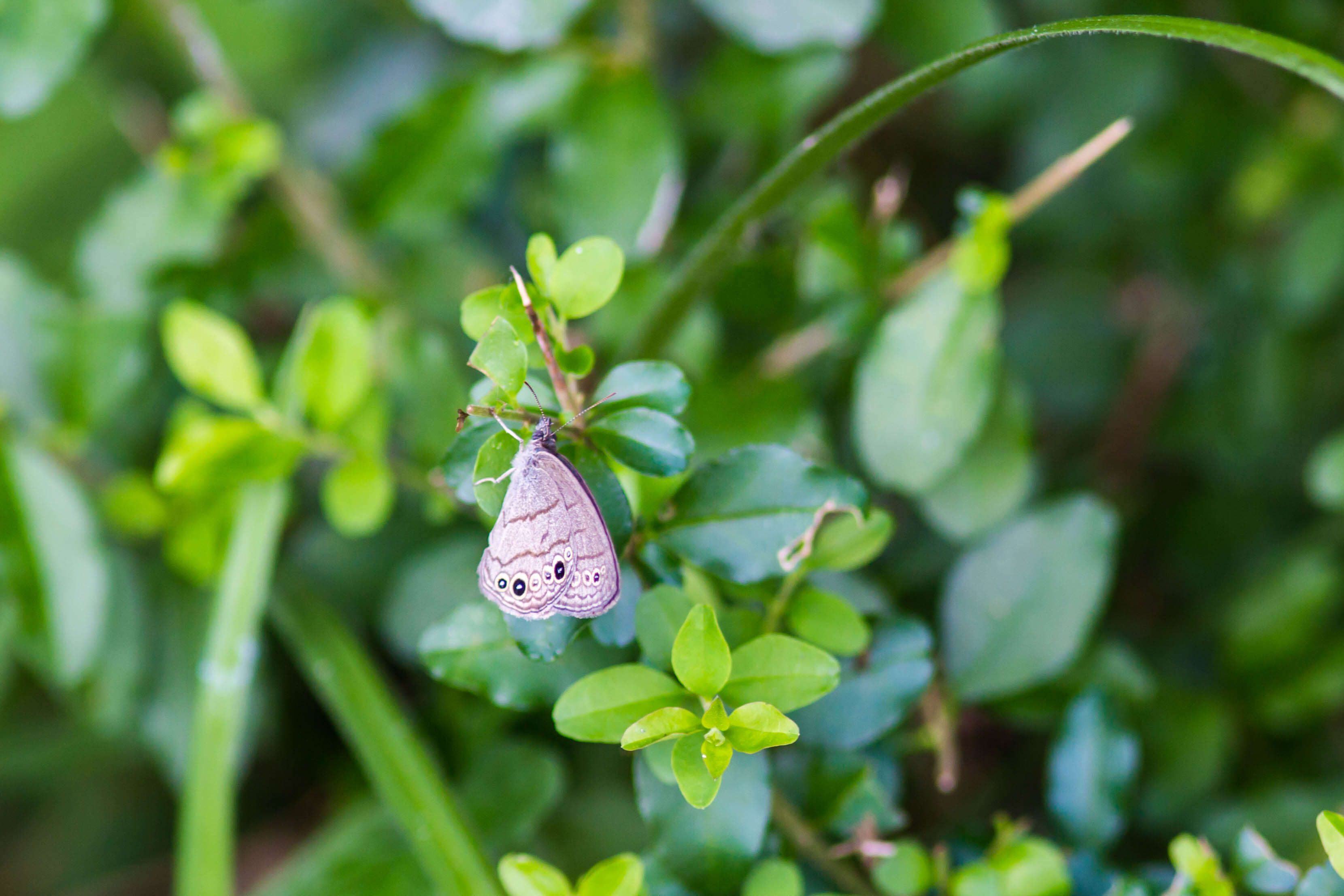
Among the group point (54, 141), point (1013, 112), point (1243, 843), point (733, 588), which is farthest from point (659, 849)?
point (54, 141)

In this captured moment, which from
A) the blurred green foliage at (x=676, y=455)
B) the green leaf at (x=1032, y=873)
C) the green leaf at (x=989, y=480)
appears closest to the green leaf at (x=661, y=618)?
the blurred green foliage at (x=676, y=455)

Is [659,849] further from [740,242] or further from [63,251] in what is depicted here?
[63,251]

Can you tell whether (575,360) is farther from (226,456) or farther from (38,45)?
(38,45)

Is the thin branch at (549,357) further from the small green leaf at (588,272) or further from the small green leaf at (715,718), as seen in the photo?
the small green leaf at (715,718)

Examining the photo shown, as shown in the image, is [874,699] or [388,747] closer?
[874,699]

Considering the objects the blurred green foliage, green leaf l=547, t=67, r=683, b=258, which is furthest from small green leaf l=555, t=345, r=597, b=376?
green leaf l=547, t=67, r=683, b=258

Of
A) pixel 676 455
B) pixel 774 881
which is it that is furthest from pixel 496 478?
pixel 774 881
